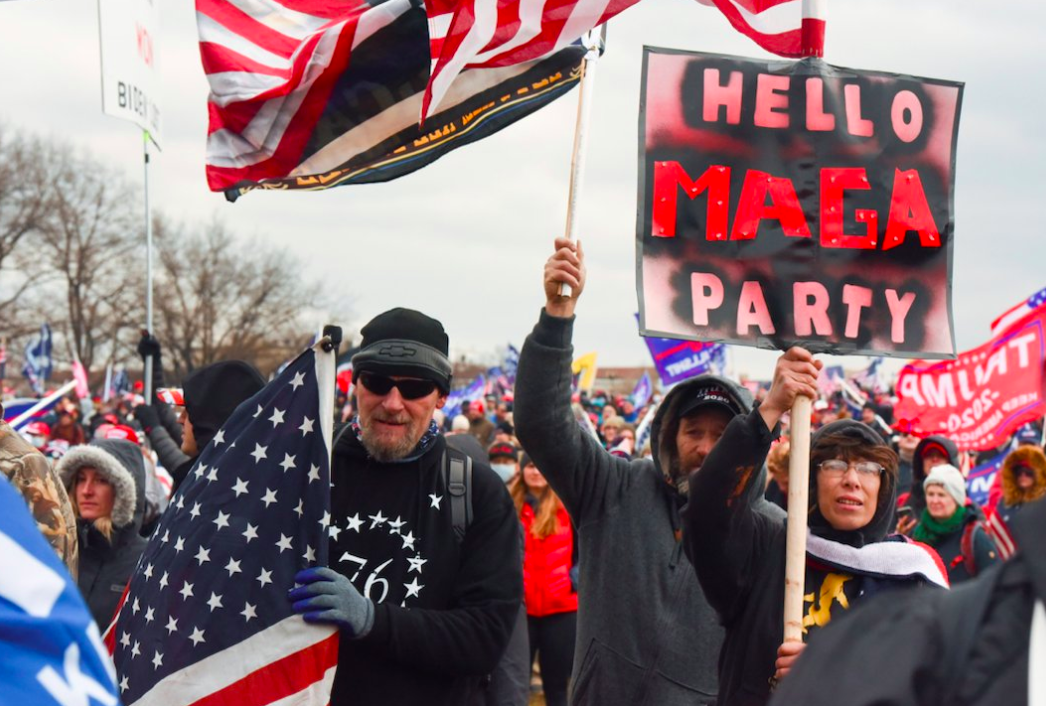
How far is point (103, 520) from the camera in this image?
232 inches

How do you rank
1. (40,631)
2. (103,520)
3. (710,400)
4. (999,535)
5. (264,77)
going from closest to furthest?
(40,631)
(710,400)
(264,77)
(103,520)
(999,535)

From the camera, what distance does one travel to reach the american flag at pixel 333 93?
5.18 metres

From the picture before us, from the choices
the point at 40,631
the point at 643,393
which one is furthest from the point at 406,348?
the point at 643,393

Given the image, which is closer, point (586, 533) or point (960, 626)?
point (960, 626)

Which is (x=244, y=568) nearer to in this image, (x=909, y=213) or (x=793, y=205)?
(x=793, y=205)

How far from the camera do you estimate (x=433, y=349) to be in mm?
3908

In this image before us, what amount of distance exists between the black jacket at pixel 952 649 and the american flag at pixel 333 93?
406 centimetres

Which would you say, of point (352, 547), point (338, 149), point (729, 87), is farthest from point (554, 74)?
point (352, 547)

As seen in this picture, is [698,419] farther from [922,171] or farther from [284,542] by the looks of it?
[284,542]

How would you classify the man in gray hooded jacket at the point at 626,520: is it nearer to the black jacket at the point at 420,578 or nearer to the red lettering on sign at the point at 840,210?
the black jacket at the point at 420,578

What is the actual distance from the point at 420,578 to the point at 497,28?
1811mm

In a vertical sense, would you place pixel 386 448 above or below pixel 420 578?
above

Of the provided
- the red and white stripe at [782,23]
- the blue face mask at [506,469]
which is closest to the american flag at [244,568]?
the red and white stripe at [782,23]

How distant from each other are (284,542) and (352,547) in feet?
0.65
